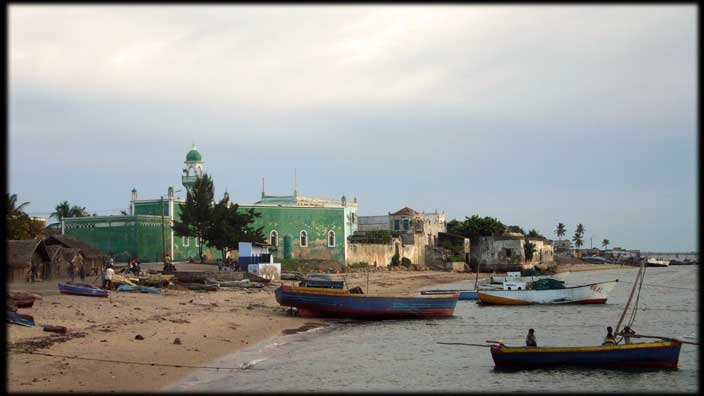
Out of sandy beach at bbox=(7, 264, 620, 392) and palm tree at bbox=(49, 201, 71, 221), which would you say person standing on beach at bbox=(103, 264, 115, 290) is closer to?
sandy beach at bbox=(7, 264, 620, 392)

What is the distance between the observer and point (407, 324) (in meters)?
32.7

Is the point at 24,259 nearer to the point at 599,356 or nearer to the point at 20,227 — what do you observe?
the point at 20,227

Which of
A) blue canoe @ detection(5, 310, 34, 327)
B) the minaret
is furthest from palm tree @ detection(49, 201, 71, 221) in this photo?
blue canoe @ detection(5, 310, 34, 327)

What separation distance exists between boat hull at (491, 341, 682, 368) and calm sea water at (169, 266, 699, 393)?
0.30 metres

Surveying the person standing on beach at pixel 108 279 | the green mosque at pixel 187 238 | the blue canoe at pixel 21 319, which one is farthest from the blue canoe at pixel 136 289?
the green mosque at pixel 187 238

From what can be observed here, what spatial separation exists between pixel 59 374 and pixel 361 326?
1689 cm

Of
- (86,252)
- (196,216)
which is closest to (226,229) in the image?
(196,216)

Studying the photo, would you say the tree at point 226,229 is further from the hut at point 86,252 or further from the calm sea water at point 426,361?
the calm sea water at point 426,361

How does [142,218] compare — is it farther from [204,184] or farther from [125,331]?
[125,331]

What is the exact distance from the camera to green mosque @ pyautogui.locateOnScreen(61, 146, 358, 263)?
5422cm

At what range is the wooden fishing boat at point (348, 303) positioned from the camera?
33.1m

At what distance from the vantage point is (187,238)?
186 feet

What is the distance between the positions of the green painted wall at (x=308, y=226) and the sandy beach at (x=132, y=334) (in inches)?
903

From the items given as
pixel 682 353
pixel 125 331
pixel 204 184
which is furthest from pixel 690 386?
pixel 204 184
